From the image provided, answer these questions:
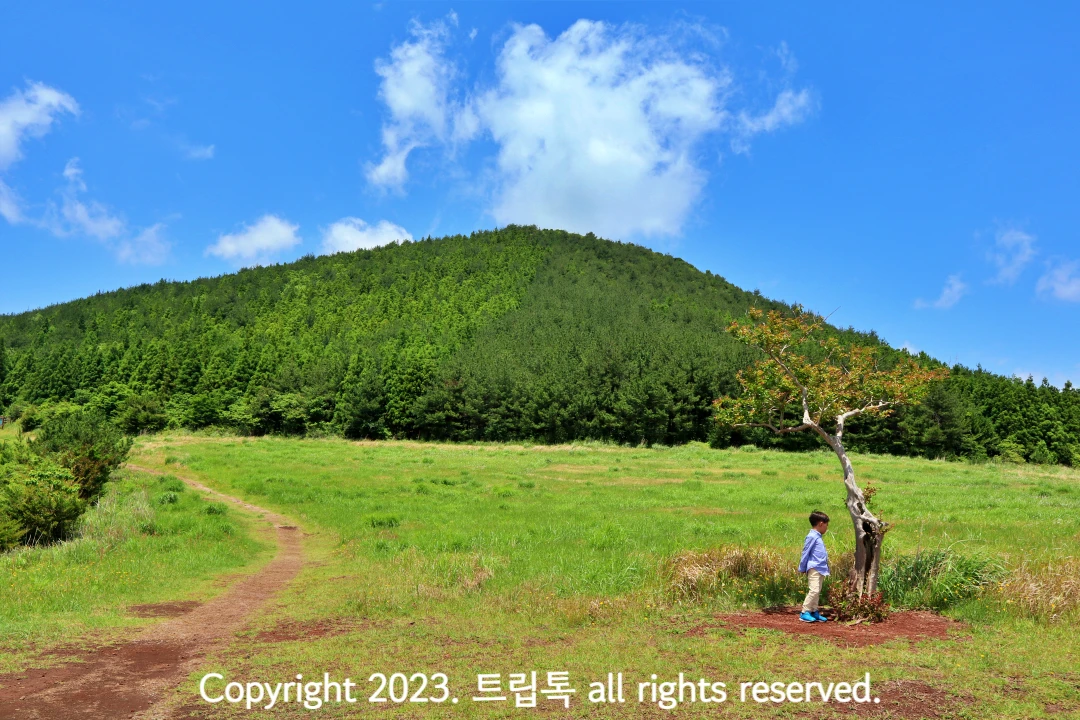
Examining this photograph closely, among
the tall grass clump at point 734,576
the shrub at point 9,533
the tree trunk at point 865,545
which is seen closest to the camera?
the tree trunk at point 865,545

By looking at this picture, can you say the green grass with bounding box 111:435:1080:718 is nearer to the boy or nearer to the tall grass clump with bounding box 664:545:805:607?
the tall grass clump with bounding box 664:545:805:607

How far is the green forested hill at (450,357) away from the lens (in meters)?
80.7

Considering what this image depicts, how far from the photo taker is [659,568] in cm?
1368

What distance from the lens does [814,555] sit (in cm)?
1113

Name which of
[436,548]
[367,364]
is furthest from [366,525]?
[367,364]

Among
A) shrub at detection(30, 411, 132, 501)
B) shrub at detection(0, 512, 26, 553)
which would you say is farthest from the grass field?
shrub at detection(30, 411, 132, 501)

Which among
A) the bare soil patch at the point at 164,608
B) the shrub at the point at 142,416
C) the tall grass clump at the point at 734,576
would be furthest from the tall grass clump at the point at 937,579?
the shrub at the point at 142,416

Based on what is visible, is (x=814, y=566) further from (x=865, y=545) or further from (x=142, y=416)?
(x=142, y=416)

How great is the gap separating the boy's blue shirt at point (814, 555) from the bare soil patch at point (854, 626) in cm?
87

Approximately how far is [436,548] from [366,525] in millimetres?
4977

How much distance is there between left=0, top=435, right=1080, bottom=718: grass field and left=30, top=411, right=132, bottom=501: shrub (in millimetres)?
4065

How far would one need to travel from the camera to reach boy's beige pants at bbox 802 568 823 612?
35.3ft

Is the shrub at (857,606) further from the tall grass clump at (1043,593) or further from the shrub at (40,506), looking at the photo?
the shrub at (40,506)

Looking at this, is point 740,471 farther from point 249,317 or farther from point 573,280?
point 249,317
